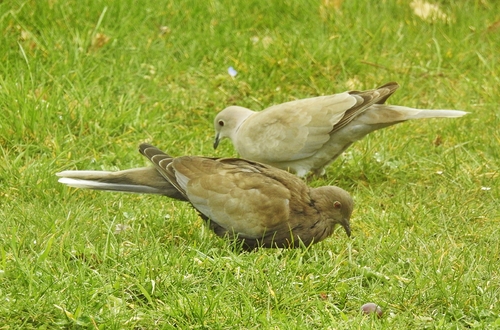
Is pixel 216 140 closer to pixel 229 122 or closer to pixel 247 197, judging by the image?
pixel 229 122

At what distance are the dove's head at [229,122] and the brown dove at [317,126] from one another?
0.09 m

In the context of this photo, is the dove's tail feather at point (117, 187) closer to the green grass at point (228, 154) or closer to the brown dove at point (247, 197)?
the brown dove at point (247, 197)

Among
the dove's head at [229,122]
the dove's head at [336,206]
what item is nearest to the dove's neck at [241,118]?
the dove's head at [229,122]

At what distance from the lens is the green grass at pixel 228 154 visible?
4.55 meters

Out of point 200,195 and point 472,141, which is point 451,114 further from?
point 200,195

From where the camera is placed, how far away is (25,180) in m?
6.22

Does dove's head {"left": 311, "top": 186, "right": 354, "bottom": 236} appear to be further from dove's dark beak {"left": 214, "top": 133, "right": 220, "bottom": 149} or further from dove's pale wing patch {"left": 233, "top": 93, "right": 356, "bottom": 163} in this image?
dove's dark beak {"left": 214, "top": 133, "right": 220, "bottom": 149}

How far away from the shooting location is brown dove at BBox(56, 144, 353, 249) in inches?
212

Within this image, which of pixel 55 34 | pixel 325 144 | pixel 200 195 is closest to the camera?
pixel 200 195

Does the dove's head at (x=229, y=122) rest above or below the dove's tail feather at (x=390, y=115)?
below

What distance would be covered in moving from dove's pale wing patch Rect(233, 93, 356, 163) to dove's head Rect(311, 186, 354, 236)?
1.43m

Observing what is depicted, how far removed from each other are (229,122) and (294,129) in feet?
1.85

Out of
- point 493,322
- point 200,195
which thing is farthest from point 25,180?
Answer: point 493,322

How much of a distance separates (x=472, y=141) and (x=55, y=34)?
11.6ft
